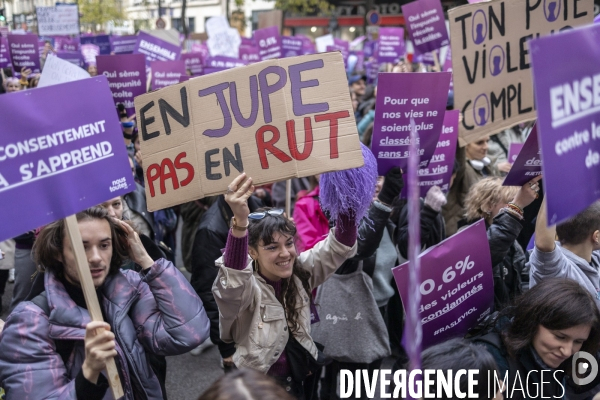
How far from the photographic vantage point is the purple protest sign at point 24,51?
1173 cm

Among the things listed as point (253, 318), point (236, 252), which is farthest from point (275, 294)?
point (236, 252)

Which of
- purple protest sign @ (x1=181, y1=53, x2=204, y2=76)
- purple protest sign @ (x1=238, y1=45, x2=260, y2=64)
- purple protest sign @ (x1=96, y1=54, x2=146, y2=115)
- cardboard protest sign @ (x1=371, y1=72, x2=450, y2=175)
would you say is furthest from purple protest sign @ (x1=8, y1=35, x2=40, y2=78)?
cardboard protest sign @ (x1=371, y1=72, x2=450, y2=175)

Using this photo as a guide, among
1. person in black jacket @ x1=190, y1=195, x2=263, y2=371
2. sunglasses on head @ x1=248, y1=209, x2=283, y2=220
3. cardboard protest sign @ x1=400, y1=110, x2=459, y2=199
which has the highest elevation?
sunglasses on head @ x1=248, y1=209, x2=283, y2=220

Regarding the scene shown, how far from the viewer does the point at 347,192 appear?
123 inches

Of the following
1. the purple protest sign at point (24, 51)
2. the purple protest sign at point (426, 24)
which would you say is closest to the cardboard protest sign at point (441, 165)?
the purple protest sign at point (426, 24)

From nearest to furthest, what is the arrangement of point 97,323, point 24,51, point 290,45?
1. point 97,323
2. point 24,51
3. point 290,45

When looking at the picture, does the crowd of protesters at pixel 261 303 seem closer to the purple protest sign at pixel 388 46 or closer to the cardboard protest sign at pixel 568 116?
the cardboard protest sign at pixel 568 116

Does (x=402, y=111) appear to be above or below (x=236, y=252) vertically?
above

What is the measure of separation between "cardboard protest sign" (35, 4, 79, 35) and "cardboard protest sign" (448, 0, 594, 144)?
1406 cm

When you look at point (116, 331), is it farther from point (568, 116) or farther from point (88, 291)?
point (568, 116)

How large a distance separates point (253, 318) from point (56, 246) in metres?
0.88

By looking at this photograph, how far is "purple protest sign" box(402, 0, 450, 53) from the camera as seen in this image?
7.70 metres

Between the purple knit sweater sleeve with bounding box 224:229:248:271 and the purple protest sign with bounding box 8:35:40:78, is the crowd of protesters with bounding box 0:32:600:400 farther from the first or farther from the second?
the purple protest sign with bounding box 8:35:40:78

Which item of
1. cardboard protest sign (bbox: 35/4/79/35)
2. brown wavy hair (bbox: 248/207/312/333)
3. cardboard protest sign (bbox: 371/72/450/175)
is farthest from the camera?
cardboard protest sign (bbox: 35/4/79/35)
